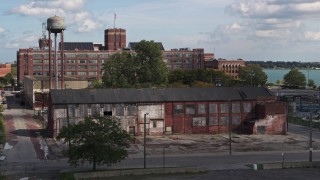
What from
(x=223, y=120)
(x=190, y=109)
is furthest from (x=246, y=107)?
(x=190, y=109)

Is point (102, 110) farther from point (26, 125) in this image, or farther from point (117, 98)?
point (26, 125)

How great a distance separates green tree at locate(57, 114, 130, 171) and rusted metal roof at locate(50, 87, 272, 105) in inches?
1077

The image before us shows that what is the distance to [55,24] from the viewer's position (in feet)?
394

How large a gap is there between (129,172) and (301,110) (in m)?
78.0

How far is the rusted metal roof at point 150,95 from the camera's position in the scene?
250 feet

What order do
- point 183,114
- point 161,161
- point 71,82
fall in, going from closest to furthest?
point 161,161 → point 183,114 → point 71,82

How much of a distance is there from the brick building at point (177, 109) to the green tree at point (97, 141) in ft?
88.8

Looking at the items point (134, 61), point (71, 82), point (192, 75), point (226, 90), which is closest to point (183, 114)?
point (226, 90)

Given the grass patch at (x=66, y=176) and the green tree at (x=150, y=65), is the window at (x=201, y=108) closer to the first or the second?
the grass patch at (x=66, y=176)

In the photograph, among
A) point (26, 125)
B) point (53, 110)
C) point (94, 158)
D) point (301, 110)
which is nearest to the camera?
point (94, 158)

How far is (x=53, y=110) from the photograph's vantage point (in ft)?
242

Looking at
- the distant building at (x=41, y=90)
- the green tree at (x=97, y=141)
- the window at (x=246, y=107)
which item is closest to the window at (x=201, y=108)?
the window at (x=246, y=107)

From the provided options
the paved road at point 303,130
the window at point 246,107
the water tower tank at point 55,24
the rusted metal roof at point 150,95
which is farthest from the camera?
the water tower tank at point 55,24

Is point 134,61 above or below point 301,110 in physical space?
above
